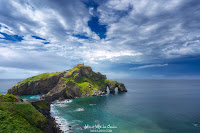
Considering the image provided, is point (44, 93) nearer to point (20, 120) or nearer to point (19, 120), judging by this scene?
point (20, 120)

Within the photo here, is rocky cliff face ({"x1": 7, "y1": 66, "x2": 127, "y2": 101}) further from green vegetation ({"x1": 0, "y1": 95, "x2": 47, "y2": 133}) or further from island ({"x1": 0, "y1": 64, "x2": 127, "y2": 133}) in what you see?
green vegetation ({"x1": 0, "y1": 95, "x2": 47, "y2": 133})

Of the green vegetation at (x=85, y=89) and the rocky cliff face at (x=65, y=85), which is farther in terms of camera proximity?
the green vegetation at (x=85, y=89)

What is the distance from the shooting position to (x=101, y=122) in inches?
2360

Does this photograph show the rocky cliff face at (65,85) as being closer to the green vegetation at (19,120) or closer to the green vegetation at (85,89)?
the green vegetation at (85,89)

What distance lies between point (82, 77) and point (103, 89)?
130 ft

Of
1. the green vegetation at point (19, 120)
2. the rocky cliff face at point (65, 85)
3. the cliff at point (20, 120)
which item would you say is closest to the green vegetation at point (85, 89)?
the rocky cliff face at point (65, 85)

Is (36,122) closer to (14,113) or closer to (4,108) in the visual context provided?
(14,113)

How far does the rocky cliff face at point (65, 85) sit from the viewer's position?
412 ft

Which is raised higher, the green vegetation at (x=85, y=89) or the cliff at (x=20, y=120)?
the green vegetation at (x=85, y=89)

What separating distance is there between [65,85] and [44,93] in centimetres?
5166

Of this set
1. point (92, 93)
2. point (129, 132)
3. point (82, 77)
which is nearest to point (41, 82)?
point (82, 77)

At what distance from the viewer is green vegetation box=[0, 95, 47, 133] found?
107 ft

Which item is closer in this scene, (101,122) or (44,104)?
(101,122)

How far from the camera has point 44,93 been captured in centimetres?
15675
